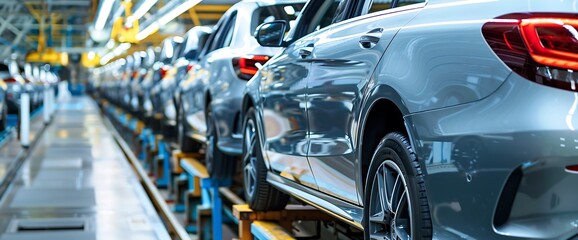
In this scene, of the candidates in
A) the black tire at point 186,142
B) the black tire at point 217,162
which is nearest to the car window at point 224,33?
the black tire at point 217,162

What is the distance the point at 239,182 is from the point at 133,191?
1.57 meters

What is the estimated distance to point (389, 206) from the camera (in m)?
3.48

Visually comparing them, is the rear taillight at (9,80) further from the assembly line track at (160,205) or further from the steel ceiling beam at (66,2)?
the steel ceiling beam at (66,2)

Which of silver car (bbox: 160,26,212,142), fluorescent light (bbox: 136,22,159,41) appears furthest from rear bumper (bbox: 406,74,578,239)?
fluorescent light (bbox: 136,22,159,41)

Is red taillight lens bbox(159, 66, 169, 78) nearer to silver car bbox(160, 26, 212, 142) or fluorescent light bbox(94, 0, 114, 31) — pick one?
silver car bbox(160, 26, 212, 142)

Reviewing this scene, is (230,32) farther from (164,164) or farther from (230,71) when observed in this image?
(164,164)

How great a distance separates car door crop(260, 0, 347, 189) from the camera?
15.7ft

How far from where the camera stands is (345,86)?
394 cm

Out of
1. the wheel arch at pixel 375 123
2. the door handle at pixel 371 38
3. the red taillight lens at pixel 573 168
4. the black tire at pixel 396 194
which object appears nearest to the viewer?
the red taillight lens at pixel 573 168

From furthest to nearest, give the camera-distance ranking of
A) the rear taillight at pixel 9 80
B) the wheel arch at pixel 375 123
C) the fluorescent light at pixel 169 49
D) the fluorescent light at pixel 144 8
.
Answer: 1. the fluorescent light at pixel 144 8
2. the rear taillight at pixel 9 80
3. the fluorescent light at pixel 169 49
4. the wheel arch at pixel 375 123

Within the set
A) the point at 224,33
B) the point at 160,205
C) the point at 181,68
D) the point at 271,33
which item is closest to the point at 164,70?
the point at 181,68

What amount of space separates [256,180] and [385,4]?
2193 mm

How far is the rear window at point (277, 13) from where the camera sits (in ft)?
23.7

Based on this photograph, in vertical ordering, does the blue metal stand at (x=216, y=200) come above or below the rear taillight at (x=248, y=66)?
below
